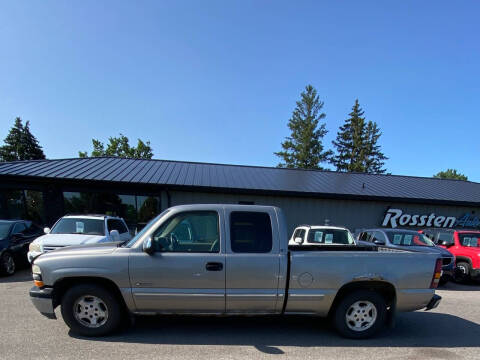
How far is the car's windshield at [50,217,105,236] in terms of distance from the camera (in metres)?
8.58

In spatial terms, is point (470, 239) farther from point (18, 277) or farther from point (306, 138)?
point (306, 138)

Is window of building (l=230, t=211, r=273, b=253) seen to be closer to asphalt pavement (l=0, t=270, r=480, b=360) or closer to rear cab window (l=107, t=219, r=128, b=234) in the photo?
asphalt pavement (l=0, t=270, r=480, b=360)

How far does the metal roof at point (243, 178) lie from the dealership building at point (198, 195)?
0.05 m

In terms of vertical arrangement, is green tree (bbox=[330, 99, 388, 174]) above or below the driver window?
above

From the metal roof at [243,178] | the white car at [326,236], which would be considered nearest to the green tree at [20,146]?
the metal roof at [243,178]

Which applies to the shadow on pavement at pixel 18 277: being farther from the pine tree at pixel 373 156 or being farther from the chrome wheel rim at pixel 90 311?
the pine tree at pixel 373 156

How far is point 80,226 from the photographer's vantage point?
28.6 feet

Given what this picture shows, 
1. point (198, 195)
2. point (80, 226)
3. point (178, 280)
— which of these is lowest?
point (178, 280)

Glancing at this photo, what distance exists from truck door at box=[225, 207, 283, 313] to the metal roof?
990 cm

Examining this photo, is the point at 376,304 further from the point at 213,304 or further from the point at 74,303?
the point at 74,303

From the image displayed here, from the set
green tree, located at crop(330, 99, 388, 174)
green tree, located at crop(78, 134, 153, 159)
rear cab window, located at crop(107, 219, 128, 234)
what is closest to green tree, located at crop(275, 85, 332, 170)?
green tree, located at crop(330, 99, 388, 174)

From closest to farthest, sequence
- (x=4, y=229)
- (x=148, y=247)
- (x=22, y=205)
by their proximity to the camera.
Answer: (x=148, y=247)
(x=4, y=229)
(x=22, y=205)

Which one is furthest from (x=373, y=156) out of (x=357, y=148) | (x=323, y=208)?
(x=323, y=208)

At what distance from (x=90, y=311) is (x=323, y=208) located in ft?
41.7
